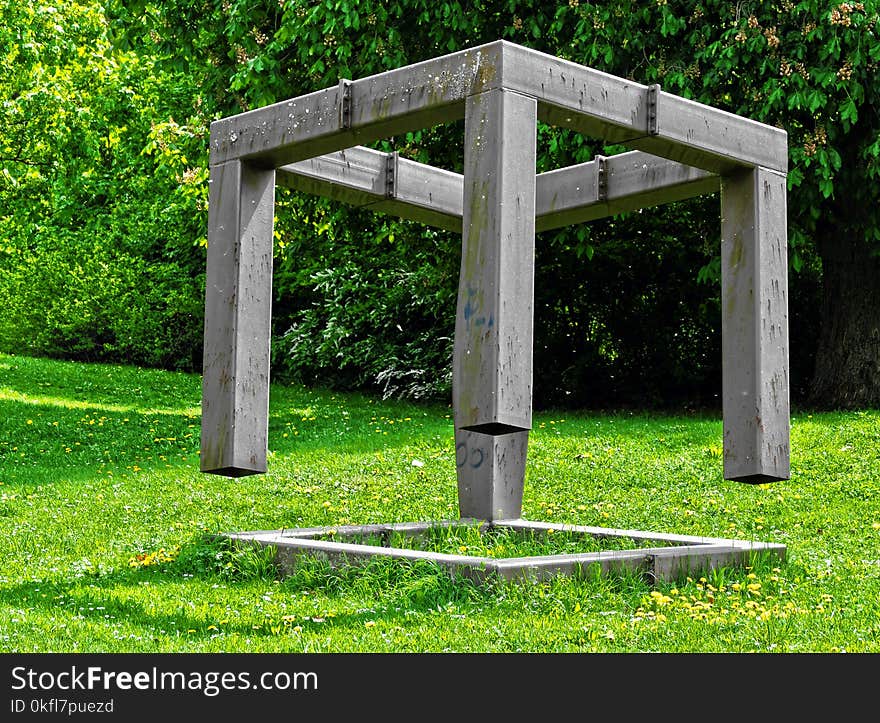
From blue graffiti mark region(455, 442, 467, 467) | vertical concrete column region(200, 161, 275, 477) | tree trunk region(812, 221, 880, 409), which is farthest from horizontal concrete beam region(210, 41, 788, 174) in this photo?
tree trunk region(812, 221, 880, 409)

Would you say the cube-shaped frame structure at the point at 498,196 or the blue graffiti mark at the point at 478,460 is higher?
the cube-shaped frame structure at the point at 498,196

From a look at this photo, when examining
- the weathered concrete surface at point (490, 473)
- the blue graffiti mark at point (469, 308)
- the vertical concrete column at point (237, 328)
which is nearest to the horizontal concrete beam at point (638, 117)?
the blue graffiti mark at point (469, 308)

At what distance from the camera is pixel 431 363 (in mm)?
19422

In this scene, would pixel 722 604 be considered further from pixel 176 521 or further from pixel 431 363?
pixel 431 363

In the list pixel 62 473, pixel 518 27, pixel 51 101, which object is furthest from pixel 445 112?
pixel 51 101

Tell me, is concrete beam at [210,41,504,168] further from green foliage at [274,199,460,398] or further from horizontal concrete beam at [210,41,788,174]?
green foliage at [274,199,460,398]

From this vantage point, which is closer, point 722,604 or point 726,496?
point 722,604

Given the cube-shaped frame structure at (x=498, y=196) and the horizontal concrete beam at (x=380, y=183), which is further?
the horizontal concrete beam at (x=380, y=183)

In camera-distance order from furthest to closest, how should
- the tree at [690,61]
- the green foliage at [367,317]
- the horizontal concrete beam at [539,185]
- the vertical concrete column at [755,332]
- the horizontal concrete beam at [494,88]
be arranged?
1. the green foliage at [367,317]
2. the tree at [690,61]
3. the horizontal concrete beam at [539,185]
4. the vertical concrete column at [755,332]
5. the horizontal concrete beam at [494,88]

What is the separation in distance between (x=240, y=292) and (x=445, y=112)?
1.45 meters

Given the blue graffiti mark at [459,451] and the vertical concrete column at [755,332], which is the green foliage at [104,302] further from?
the vertical concrete column at [755,332]

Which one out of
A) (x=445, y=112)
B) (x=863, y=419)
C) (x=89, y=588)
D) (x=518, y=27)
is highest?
(x=518, y=27)

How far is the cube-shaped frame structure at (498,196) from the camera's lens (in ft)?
16.9

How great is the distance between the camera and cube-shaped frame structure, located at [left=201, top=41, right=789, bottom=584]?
514 centimetres
